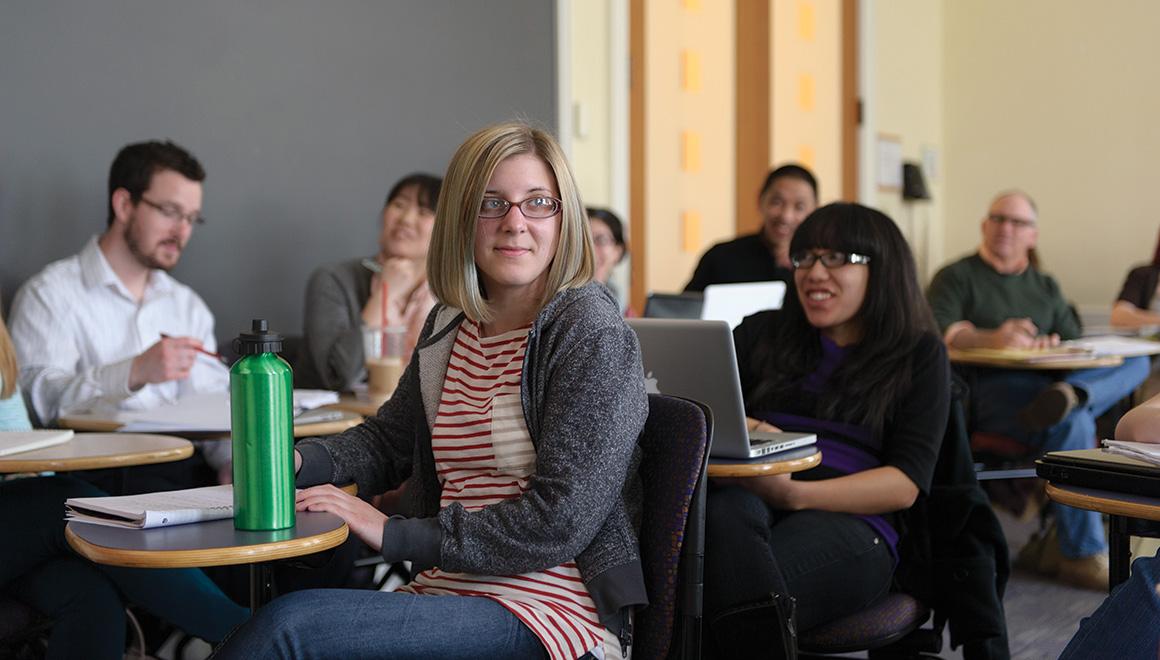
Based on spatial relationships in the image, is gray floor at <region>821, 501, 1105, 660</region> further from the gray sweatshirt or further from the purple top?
the gray sweatshirt

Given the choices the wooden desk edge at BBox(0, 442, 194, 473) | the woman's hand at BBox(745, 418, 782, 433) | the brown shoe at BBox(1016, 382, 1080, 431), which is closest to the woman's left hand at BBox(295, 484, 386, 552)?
the wooden desk edge at BBox(0, 442, 194, 473)

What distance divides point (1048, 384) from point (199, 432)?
3017mm

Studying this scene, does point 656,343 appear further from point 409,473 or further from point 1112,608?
point 1112,608

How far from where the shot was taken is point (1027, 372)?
4320mm

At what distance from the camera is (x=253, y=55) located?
3.92 metres

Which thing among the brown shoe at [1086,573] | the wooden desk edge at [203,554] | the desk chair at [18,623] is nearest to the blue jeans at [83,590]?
the desk chair at [18,623]

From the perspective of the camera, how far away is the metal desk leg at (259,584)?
1629 mm

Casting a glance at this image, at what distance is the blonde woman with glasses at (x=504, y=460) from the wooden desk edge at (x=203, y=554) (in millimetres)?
94

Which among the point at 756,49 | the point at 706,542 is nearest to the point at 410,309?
the point at 706,542

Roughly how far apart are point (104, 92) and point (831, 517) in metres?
2.52

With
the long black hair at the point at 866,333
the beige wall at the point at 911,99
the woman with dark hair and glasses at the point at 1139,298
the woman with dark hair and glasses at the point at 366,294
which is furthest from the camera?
the beige wall at the point at 911,99

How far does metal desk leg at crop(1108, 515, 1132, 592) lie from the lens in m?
1.70

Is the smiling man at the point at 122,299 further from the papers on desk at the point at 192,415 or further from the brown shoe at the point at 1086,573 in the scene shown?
the brown shoe at the point at 1086,573

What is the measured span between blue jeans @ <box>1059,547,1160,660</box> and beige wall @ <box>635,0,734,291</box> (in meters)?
4.02
